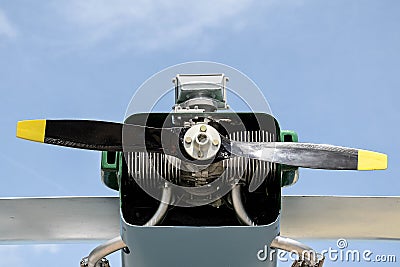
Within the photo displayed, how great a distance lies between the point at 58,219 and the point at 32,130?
1527mm

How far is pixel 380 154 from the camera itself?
15.9 ft

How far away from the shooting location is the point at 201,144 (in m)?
4.75

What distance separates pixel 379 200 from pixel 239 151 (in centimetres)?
178

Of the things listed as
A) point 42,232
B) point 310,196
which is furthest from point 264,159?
point 42,232

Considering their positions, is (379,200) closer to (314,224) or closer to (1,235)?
(314,224)

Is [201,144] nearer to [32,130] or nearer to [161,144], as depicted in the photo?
[161,144]

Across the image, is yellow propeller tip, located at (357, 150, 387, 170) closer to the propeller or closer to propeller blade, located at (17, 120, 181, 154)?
the propeller

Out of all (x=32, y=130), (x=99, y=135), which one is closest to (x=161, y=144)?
(x=99, y=135)

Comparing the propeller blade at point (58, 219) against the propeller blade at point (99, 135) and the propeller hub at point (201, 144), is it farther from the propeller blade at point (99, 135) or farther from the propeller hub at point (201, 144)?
the propeller hub at point (201, 144)

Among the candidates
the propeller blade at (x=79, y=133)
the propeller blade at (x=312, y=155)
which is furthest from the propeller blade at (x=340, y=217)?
the propeller blade at (x=79, y=133)

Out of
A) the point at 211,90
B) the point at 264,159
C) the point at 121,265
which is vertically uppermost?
the point at 211,90

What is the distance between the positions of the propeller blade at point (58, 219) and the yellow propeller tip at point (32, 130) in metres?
1.34

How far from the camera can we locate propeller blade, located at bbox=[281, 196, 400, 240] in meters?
6.06

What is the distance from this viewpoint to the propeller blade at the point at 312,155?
4840 mm
